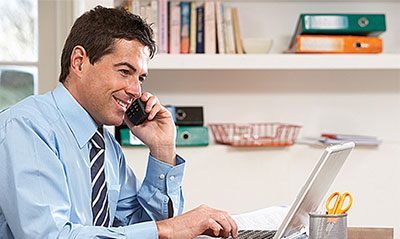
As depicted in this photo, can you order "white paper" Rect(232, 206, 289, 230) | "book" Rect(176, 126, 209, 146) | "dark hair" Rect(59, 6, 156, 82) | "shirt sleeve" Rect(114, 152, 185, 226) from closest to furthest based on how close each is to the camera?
"dark hair" Rect(59, 6, 156, 82)
"white paper" Rect(232, 206, 289, 230)
"shirt sleeve" Rect(114, 152, 185, 226)
"book" Rect(176, 126, 209, 146)

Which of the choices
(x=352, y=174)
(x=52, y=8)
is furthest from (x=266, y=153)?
(x=52, y=8)

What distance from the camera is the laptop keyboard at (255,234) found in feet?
4.06

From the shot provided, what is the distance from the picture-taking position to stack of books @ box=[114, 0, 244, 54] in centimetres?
259

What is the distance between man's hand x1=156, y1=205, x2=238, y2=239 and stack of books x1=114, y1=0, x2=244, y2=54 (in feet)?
4.89

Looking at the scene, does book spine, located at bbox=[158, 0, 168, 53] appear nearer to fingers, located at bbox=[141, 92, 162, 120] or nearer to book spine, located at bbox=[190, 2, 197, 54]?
book spine, located at bbox=[190, 2, 197, 54]

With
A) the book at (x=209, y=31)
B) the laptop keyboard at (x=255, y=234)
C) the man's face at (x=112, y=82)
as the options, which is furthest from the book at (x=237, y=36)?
the laptop keyboard at (x=255, y=234)

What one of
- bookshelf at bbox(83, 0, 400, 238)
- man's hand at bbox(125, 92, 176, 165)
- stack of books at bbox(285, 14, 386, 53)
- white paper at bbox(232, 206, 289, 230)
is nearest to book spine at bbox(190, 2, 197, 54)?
bookshelf at bbox(83, 0, 400, 238)

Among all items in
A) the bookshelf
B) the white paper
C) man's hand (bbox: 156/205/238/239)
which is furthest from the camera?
the bookshelf

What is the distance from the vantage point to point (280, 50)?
2861mm

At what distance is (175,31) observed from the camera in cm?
260

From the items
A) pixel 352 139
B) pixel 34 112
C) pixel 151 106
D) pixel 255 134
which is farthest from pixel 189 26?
pixel 34 112

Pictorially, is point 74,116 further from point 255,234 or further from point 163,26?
point 163,26

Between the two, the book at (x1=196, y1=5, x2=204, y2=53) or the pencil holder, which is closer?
the pencil holder

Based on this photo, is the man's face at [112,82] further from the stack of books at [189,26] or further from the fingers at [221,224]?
the stack of books at [189,26]
